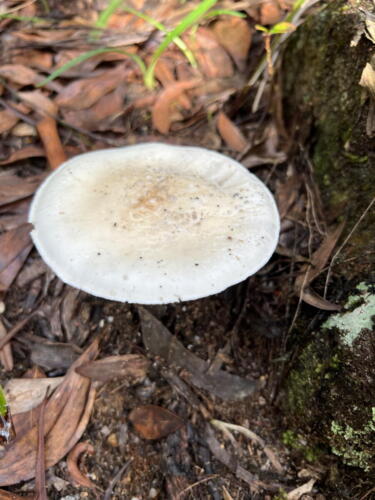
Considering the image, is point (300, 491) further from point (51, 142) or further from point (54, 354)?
point (51, 142)

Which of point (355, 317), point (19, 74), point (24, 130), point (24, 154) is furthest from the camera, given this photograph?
point (19, 74)

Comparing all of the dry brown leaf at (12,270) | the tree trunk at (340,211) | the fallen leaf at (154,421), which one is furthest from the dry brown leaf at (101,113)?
the fallen leaf at (154,421)

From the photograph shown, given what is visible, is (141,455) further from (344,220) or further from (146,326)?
(344,220)

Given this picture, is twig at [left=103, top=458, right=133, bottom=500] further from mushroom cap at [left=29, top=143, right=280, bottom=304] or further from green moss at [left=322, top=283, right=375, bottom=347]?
green moss at [left=322, top=283, right=375, bottom=347]

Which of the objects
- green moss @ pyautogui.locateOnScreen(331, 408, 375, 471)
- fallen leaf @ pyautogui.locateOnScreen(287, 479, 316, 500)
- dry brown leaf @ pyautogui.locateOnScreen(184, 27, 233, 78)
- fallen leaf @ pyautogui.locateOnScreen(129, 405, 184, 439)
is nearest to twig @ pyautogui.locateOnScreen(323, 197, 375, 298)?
green moss @ pyautogui.locateOnScreen(331, 408, 375, 471)

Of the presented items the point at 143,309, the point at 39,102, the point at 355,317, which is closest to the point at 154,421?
the point at 143,309

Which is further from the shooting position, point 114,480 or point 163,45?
point 163,45

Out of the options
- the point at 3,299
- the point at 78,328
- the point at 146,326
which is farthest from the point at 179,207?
the point at 3,299
